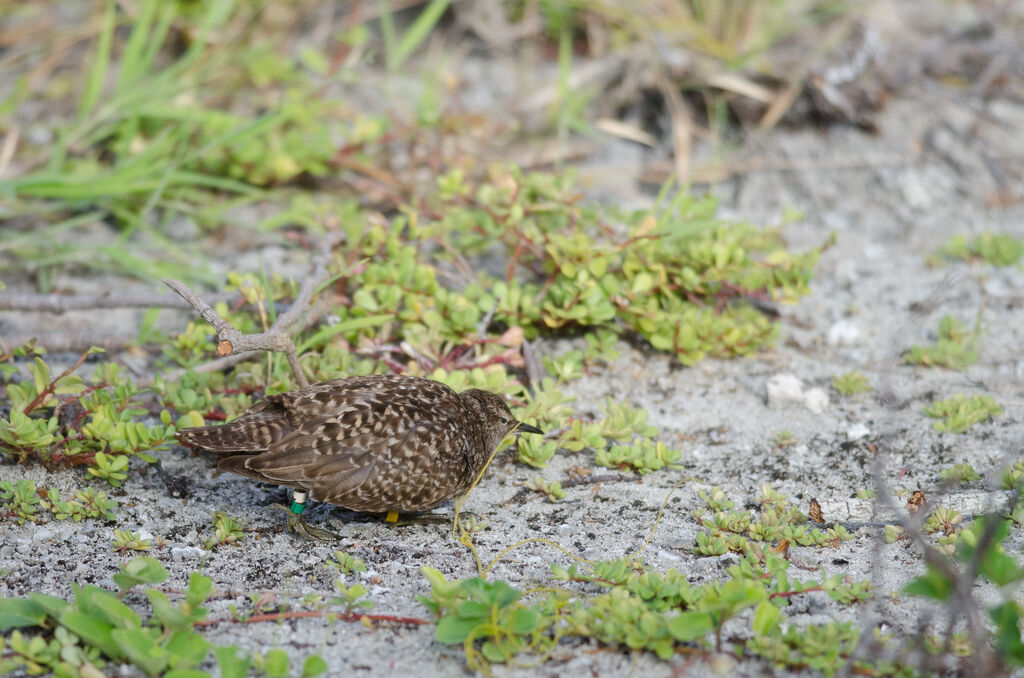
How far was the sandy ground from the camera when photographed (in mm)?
3254

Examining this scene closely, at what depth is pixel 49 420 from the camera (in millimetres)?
4137

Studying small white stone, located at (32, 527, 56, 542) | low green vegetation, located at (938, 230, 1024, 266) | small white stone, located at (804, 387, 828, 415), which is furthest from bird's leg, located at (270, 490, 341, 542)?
low green vegetation, located at (938, 230, 1024, 266)

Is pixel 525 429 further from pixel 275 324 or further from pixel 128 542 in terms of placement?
pixel 128 542

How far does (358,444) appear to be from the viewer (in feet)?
12.3

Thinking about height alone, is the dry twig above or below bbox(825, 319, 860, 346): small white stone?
above

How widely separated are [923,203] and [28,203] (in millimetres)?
5959

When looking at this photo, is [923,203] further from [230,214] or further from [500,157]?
[230,214]

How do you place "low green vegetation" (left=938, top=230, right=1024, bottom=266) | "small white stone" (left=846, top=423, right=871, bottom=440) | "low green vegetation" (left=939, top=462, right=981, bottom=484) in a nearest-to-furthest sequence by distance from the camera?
"low green vegetation" (left=939, top=462, right=981, bottom=484)
"small white stone" (left=846, top=423, right=871, bottom=440)
"low green vegetation" (left=938, top=230, right=1024, bottom=266)

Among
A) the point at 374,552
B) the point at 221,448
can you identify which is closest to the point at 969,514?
the point at 374,552

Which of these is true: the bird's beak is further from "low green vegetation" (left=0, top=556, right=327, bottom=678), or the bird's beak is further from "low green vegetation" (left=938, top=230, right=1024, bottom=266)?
"low green vegetation" (left=938, top=230, right=1024, bottom=266)

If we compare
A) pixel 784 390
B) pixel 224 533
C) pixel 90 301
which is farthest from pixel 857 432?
pixel 90 301

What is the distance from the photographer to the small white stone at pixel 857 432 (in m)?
4.46

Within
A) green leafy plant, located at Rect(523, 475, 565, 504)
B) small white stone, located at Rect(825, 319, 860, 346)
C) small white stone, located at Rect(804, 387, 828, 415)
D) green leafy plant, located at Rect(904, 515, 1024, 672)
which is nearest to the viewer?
green leafy plant, located at Rect(904, 515, 1024, 672)

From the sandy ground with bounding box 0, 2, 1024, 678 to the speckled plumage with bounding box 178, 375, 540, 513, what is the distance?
23 centimetres
